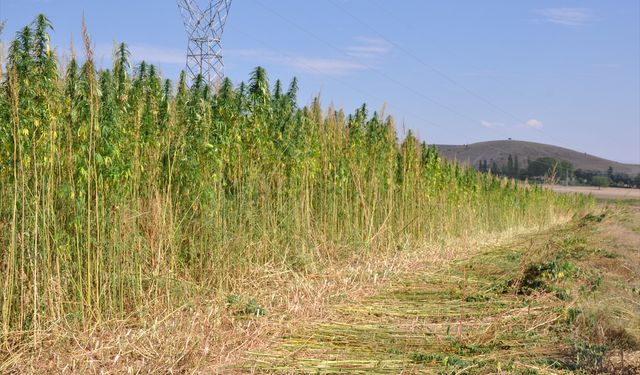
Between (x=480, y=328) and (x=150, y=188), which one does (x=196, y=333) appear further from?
(x=480, y=328)

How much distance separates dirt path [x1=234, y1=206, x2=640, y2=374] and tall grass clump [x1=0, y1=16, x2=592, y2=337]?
1.39 meters

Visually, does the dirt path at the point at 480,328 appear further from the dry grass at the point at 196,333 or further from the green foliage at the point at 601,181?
the green foliage at the point at 601,181

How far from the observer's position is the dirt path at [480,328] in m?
6.01

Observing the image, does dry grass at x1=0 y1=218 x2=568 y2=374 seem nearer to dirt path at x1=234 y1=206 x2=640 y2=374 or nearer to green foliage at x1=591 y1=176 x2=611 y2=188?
dirt path at x1=234 y1=206 x2=640 y2=374

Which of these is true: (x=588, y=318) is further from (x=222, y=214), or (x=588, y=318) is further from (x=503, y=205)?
(x=503, y=205)

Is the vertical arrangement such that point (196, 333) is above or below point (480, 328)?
above

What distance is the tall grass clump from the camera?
629cm

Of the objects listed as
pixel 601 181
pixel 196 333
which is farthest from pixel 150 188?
pixel 601 181

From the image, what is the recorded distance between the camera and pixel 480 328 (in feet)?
24.1

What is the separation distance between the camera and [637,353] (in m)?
6.13

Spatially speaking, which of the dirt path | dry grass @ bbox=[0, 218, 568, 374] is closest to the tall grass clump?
dry grass @ bbox=[0, 218, 568, 374]

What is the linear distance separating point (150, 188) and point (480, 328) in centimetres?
343

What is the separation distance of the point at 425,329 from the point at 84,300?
314 cm

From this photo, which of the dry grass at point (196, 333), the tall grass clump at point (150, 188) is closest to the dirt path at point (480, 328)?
the dry grass at point (196, 333)
